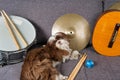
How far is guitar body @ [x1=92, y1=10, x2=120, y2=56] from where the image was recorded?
59.5 inches

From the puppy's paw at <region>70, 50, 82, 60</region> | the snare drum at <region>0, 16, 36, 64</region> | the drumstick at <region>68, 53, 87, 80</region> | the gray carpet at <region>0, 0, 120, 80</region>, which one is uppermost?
the gray carpet at <region>0, 0, 120, 80</region>

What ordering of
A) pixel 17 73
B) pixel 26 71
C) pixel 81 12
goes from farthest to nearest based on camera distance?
pixel 81 12 → pixel 17 73 → pixel 26 71

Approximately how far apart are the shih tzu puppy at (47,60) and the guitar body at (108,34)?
0.25m

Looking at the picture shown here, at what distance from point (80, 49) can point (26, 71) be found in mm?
509

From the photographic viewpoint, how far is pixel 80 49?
165 cm

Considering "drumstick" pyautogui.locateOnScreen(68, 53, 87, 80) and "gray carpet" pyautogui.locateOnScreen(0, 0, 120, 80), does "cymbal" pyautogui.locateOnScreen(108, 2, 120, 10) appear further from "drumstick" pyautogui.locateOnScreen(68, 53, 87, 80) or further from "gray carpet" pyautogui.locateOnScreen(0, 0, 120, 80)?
"drumstick" pyautogui.locateOnScreen(68, 53, 87, 80)

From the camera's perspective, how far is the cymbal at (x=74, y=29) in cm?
161

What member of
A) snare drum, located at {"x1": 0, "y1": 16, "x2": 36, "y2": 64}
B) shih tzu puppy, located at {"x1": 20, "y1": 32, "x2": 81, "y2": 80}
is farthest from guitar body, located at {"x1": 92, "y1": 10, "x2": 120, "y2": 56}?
snare drum, located at {"x1": 0, "y1": 16, "x2": 36, "y2": 64}

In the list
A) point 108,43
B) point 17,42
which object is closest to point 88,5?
point 108,43

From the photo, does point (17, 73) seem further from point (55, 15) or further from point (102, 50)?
point (102, 50)

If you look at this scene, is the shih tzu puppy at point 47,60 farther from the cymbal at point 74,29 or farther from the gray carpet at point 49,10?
the gray carpet at point 49,10

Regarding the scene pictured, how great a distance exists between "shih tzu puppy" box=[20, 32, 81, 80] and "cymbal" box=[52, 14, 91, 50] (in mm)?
130

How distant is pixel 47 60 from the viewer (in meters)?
1.37

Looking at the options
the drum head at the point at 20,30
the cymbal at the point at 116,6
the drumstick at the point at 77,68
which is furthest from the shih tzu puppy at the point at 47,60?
the cymbal at the point at 116,6
